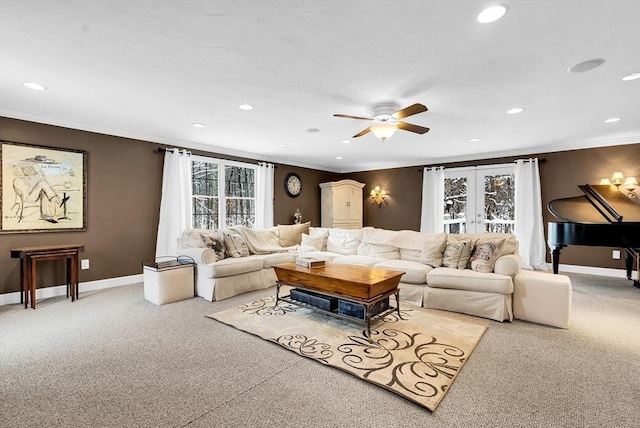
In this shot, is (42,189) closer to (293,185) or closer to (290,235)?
(290,235)

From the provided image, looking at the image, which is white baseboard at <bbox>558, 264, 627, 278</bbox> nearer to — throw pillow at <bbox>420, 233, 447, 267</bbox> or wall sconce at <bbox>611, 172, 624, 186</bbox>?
wall sconce at <bbox>611, 172, 624, 186</bbox>

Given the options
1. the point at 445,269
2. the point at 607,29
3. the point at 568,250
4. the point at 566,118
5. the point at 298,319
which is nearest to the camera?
the point at 607,29

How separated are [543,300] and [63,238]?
5.96 m

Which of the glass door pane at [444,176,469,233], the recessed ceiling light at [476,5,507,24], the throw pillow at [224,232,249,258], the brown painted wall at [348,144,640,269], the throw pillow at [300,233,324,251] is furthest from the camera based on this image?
the glass door pane at [444,176,469,233]

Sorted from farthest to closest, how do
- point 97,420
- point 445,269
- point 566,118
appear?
point 566,118, point 445,269, point 97,420

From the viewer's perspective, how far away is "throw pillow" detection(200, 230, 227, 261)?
434 centimetres

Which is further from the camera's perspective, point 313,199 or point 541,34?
point 313,199

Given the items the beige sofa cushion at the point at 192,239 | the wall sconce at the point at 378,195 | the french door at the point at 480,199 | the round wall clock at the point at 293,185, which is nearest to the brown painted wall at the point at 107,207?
the beige sofa cushion at the point at 192,239

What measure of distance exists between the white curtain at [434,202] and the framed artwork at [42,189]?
21.5 feet

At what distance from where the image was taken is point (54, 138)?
412cm

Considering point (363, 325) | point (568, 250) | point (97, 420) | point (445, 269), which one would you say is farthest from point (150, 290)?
point (568, 250)

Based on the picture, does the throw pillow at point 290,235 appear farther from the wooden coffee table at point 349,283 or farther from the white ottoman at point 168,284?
the wooden coffee table at point 349,283

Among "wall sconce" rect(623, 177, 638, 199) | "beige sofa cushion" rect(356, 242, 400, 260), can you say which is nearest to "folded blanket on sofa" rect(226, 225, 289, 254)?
"beige sofa cushion" rect(356, 242, 400, 260)

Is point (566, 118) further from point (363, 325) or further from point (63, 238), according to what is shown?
point (63, 238)
